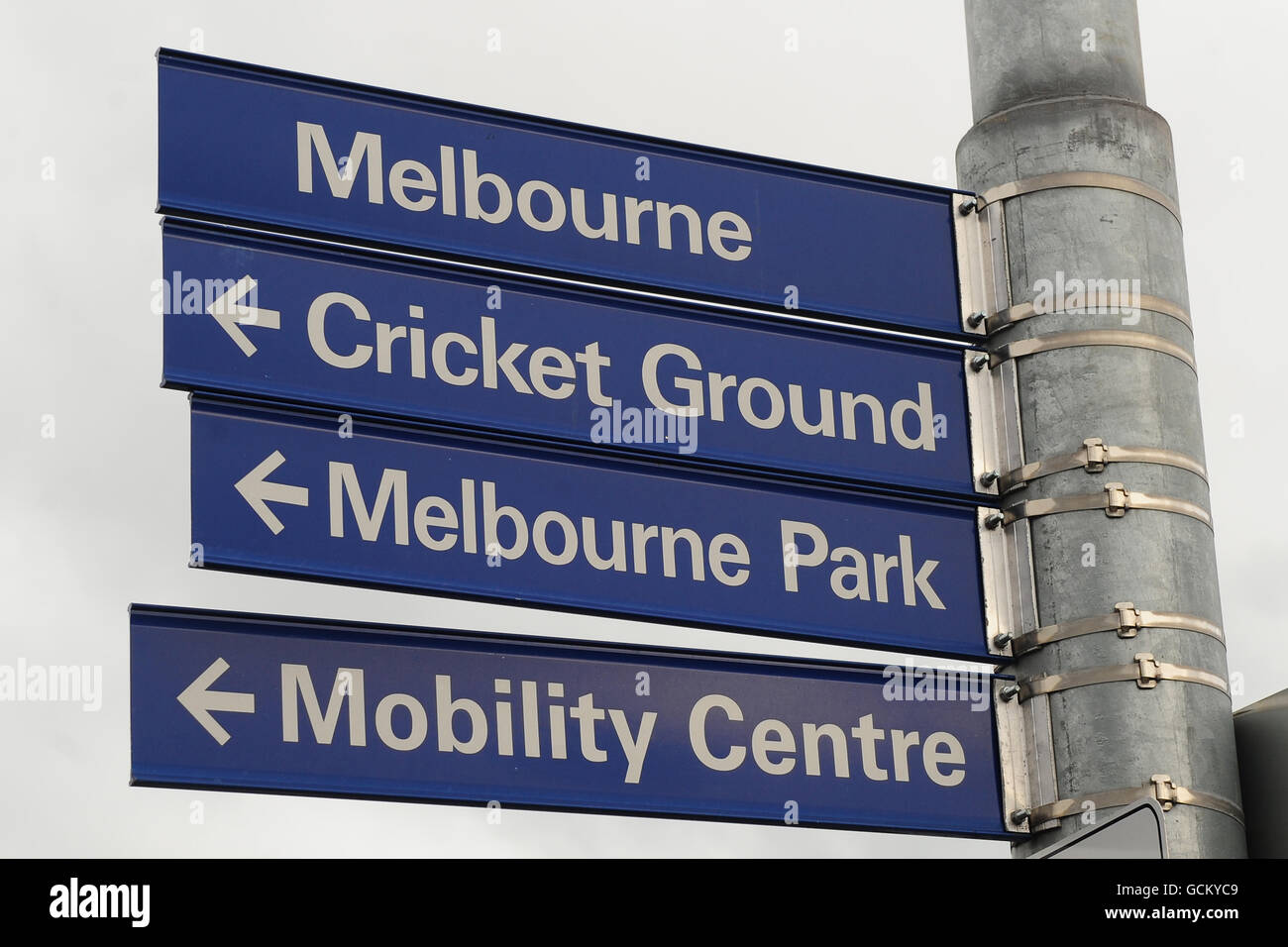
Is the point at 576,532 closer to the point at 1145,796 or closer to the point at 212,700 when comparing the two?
the point at 212,700

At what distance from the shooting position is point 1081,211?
9.06 metres

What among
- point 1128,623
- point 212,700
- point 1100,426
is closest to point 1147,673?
point 1128,623

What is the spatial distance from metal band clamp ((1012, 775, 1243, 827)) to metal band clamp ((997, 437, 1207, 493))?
1199mm

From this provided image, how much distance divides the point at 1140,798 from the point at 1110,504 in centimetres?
111

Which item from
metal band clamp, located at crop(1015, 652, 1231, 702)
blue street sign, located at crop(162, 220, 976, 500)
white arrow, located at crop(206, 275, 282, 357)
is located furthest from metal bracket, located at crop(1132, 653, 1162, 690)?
white arrow, located at crop(206, 275, 282, 357)

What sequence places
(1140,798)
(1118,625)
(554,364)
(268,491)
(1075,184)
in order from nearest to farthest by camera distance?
(268,491), (1140,798), (1118,625), (554,364), (1075,184)

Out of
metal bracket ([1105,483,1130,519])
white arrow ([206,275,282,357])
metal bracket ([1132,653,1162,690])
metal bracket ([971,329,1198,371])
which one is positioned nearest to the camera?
white arrow ([206,275,282,357])

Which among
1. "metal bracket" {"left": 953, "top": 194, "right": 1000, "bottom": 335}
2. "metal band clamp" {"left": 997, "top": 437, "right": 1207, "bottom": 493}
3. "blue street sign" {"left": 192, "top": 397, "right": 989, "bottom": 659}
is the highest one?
"metal bracket" {"left": 953, "top": 194, "right": 1000, "bottom": 335}

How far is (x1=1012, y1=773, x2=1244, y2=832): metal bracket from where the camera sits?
827 centimetres

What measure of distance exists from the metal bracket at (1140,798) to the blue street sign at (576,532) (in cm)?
65

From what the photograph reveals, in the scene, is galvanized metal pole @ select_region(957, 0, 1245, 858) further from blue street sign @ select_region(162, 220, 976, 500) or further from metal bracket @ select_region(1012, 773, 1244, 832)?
blue street sign @ select_region(162, 220, 976, 500)

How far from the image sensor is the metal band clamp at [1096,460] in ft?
28.6

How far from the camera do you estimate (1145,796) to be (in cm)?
823
